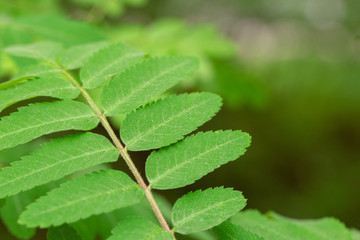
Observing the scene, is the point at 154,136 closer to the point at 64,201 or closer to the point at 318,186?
the point at 64,201

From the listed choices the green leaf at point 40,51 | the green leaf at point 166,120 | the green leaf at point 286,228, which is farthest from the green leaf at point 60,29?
the green leaf at point 286,228

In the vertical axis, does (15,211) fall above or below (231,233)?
above

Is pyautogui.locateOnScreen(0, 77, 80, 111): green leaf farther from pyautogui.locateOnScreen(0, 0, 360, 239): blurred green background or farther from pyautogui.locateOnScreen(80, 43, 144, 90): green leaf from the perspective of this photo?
pyautogui.locateOnScreen(0, 0, 360, 239): blurred green background

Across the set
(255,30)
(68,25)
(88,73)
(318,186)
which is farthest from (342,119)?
(88,73)

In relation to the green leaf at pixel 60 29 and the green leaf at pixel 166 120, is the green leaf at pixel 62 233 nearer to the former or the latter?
the green leaf at pixel 166 120

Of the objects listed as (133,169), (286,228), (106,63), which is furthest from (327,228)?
(106,63)

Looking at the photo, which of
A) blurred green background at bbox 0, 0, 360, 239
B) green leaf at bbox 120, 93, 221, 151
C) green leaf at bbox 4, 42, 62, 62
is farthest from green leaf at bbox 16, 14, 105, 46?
blurred green background at bbox 0, 0, 360, 239

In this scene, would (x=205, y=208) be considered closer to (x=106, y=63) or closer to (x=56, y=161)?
(x=56, y=161)
